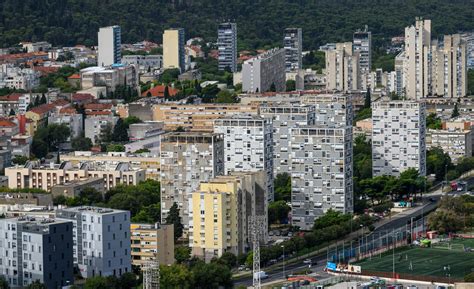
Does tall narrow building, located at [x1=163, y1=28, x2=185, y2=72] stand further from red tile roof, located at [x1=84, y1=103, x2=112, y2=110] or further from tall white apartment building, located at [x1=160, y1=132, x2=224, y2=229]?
tall white apartment building, located at [x1=160, y1=132, x2=224, y2=229]

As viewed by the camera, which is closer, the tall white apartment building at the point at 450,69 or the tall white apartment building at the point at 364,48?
the tall white apartment building at the point at 450,69

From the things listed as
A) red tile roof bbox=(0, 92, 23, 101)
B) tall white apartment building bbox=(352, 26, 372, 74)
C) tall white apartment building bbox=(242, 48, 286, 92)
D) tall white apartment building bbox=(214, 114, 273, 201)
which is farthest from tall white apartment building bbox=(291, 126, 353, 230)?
tall white apartment building bbox=(352, 26, 372, 74)

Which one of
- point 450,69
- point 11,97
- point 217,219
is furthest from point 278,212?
point 450,69

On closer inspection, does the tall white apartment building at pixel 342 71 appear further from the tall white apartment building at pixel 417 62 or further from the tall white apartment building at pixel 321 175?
the tall white apartment building at pixel 321 175

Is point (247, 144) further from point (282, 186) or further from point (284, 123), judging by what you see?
point (284, 123)

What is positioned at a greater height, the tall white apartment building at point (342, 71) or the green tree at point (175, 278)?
the tall white apartment building at point (342, 71)

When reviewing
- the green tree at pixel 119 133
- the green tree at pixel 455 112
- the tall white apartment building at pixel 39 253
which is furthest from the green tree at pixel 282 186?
the green tree at pixel 455 112

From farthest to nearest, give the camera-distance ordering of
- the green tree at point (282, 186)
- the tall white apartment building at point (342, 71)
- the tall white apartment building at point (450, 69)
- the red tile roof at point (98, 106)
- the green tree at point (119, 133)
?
1. the tall white apartment building at point (342, 71)
2. the tall white apartment building at point (450, 69)
3. the red tile roof at point (98, 106)
4. the green tree at point (119, 133)
5. the green tree at point (282, 186)
